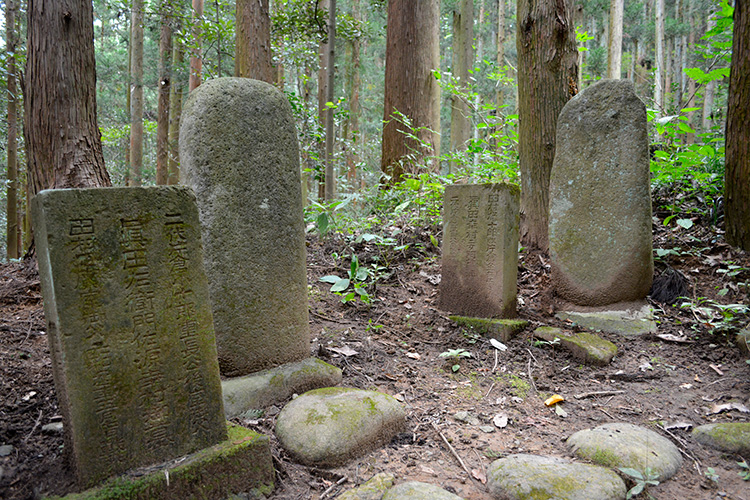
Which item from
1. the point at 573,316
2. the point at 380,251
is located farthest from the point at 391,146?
the point at 573,316

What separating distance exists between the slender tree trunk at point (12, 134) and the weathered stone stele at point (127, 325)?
244 inches

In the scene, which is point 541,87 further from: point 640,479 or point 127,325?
point 127,325

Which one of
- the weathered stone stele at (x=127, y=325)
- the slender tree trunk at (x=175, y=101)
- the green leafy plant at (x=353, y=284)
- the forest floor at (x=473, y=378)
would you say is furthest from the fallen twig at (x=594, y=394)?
the slender tree trunk at (x=175, y=101)

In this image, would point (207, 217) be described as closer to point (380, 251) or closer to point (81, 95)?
point (81, 95)

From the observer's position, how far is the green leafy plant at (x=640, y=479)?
178cm

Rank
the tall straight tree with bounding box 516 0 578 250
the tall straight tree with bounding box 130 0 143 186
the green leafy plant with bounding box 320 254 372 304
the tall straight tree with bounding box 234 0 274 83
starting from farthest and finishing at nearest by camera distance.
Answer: the tall straight tree with bounding box 130 0 143 186 → the tall straight tree with bounding box 234 0 274 83 → the tall straight tree with bounding box 516 0 578 250 → the green leafy plant with bounding box 320 254 372 304

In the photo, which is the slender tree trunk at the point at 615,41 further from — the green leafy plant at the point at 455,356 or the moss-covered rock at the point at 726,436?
the moss-covered rock at the point at 726,436

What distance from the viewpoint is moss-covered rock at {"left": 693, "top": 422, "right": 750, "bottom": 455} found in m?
2.11

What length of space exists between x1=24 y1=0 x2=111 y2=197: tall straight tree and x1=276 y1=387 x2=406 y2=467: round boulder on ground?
9.26 ft

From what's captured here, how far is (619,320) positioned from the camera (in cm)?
365

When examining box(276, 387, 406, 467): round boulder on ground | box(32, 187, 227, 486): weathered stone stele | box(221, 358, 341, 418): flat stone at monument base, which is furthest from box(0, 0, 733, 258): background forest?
box(32, 187, 227, 486): weathered stone stele

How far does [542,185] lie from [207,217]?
3.48 metres

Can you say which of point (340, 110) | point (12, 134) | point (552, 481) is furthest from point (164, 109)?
point (552, 481)

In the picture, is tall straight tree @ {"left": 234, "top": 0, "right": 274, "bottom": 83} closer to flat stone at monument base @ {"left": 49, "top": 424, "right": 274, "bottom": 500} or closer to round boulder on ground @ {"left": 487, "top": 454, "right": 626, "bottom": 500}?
flat stone at monument base @ {"left": 49, "top": 424, "right": 274, "bottom": 500}
